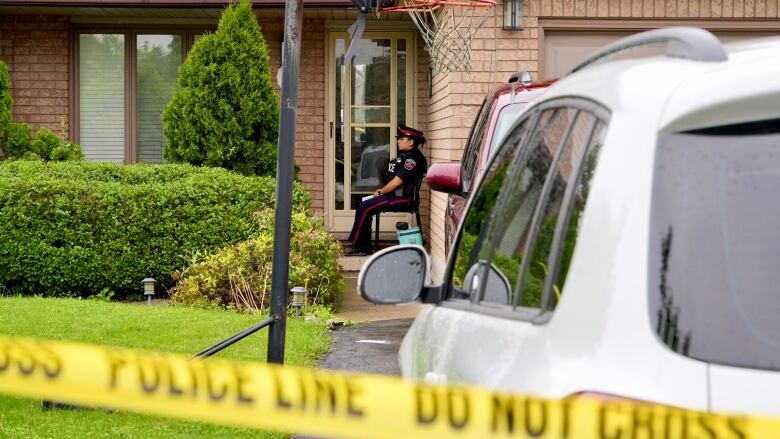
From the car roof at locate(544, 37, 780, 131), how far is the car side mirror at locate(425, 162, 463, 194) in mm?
6225

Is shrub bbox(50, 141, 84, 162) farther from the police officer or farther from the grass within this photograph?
the police officer

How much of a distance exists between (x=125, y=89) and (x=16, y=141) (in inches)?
82.9

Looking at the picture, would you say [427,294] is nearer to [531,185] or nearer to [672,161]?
[531,185]

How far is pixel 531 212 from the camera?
9.27 ft

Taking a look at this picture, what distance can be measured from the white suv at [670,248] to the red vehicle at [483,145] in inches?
233

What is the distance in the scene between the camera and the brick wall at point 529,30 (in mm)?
12344

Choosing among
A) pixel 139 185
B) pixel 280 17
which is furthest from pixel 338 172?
pixel 139 185

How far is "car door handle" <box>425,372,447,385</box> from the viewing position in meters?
2.98

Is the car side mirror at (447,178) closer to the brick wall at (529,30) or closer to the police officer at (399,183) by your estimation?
the brick wall at (529,30)

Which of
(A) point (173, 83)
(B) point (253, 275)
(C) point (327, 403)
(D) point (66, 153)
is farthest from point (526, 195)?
(A) point (173, 83)

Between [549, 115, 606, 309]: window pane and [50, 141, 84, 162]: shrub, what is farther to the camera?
[50, 141, 84, 162]: shrub

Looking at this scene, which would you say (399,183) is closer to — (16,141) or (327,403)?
(16,141)

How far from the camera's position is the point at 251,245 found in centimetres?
1130

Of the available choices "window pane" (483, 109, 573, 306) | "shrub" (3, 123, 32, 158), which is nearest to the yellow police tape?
"window pane" (483, 109, 573, 306)
